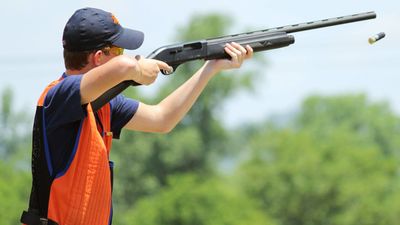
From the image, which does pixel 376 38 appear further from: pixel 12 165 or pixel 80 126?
pixel 12 165

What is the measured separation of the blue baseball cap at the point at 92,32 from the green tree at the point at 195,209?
129ft

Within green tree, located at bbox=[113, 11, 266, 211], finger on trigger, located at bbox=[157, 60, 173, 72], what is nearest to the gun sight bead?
finger on trigger, located at bbox=[157, 60, 173, 72]

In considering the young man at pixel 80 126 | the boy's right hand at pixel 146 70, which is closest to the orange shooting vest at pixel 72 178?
the young man at pixel 80 126

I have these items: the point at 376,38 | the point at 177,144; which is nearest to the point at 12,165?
the point at 177,144

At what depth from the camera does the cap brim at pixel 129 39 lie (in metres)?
5.30

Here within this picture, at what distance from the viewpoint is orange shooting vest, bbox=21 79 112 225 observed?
16.8ft

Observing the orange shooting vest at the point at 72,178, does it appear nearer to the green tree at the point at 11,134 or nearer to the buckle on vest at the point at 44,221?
the buckle on vest at the point at 44,221

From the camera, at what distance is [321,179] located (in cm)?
5803

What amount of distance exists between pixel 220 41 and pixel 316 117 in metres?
78.6

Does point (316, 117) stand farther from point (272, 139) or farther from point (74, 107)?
point (74, 107)

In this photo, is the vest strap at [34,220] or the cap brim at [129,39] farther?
the cap brim at [129,39]

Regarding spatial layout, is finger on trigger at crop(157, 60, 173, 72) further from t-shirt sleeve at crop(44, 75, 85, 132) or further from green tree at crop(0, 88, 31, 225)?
green tree at crop(0, 88, 31, 225)

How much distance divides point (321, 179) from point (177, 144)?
14.2 metres

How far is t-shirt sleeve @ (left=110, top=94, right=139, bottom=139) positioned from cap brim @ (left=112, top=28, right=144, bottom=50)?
446 mm
